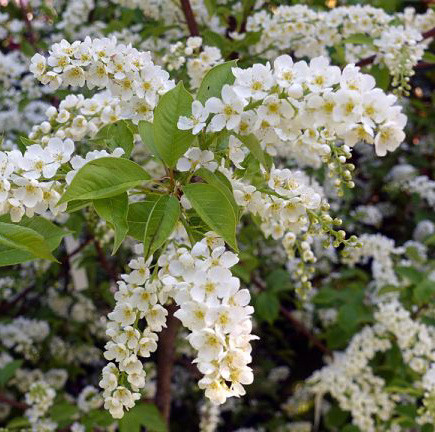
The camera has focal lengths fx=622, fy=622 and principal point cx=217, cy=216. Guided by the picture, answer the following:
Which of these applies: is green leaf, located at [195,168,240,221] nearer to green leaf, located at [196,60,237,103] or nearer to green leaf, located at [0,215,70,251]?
green leaf, located at [196,60,237,103]

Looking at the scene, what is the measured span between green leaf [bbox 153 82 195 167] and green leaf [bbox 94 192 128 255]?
97 mm

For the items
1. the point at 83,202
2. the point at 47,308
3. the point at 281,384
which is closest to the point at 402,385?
the point at 281,384

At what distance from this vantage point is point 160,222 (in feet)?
3.14

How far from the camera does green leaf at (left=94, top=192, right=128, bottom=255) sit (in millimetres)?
943

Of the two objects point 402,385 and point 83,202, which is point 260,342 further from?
point 83,202

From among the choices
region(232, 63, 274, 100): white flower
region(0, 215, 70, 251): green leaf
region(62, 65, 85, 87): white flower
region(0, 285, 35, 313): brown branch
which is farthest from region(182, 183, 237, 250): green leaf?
region(0, 285, 35, 313): brown branch

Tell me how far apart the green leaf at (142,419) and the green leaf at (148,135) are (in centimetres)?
124

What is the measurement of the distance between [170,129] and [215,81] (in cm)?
12

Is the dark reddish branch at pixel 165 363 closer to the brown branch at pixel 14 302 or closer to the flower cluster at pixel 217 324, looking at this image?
the brown branch at pixel 14 302

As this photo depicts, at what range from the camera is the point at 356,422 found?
2.29 meters

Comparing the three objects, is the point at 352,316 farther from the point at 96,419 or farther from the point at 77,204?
the point at 77,204

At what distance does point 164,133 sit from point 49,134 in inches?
20.5

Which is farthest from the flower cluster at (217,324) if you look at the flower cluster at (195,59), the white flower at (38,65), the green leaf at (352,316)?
the green leaf at (352,316)

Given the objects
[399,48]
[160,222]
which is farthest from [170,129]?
[399,48]
